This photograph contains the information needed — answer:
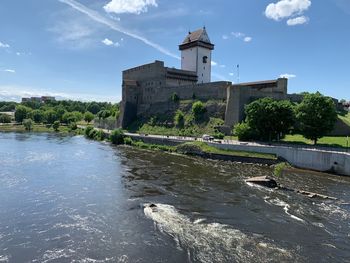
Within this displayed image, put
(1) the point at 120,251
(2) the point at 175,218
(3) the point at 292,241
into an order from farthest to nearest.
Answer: (2) the point at 175,218 → (3) the point at 292,241 → (1) the point at 120,251

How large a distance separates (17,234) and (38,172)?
1425 cm

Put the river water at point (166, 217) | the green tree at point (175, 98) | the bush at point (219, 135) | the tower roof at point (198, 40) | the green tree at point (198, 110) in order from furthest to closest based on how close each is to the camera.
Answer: the tower roof at point (198, 40)
the green tree at point (175, 98)
the green tree at point (198, 110)
the bush at point (219, 135)
the river water at point (166, 217)

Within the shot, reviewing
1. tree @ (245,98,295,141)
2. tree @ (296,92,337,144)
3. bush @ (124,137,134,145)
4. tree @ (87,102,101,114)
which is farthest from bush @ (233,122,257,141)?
tree @ (87,102,101,114)

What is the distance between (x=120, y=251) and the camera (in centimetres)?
1336

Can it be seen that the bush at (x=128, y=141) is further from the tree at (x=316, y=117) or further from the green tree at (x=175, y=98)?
the tree at (x=316, y=117)

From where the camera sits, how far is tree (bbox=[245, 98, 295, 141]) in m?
37.2

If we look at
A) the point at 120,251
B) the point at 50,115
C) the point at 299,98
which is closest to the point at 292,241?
the point at 120,251

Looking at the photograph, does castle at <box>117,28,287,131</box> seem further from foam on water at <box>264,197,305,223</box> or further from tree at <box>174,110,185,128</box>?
foam on water at <box>264,197,305,223</box>

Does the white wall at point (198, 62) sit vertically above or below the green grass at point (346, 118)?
above

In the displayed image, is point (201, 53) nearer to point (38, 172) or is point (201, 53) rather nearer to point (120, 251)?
point (38, 172)

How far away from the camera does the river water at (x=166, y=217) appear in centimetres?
1328

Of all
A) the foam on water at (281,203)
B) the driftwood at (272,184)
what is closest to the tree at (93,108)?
the driftwood at (272,184)

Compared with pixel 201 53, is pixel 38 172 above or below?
below

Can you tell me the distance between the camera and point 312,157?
30859 millimetres
